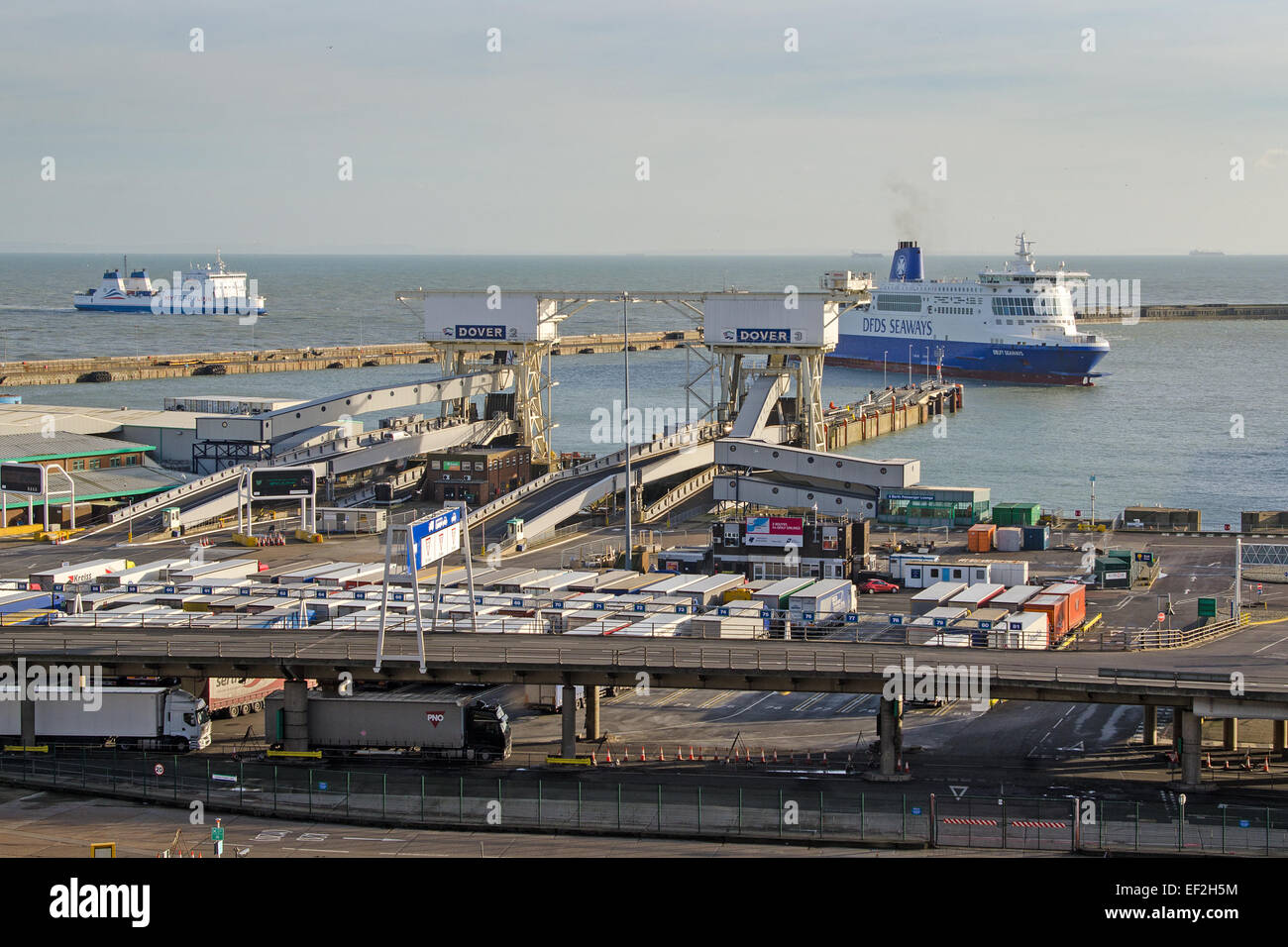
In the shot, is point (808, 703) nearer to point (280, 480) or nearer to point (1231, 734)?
point (1231, 734)

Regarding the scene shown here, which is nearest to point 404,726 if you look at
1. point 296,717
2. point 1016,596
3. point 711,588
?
point 296,717

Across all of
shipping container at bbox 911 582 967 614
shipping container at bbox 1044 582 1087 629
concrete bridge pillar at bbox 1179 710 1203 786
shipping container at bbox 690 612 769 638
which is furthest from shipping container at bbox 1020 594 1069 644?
concrete bridge pillar at bbox 1179 710 1203 786

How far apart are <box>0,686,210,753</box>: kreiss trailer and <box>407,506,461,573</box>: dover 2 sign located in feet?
21.4

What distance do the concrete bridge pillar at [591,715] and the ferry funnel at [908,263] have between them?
12980cm

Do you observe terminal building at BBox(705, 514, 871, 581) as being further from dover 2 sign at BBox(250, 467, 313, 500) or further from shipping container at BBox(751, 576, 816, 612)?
dover 2 sign at BBox(250, 467, 313, 500)

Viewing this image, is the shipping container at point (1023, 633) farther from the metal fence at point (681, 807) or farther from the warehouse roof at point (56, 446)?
the warehouse roof at point (56, 446)

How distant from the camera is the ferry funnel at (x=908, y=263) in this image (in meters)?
167

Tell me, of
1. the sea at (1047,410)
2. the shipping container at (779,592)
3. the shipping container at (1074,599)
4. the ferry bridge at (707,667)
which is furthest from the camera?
the sea at (1047,410)

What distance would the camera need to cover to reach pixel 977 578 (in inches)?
2237

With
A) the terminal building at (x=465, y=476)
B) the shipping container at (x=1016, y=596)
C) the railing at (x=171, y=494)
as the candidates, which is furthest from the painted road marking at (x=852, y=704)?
the railing at (x=171, y=494)

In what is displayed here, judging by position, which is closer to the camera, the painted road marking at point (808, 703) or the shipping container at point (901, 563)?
the painted road marking at point (808, 703)

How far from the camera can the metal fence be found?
32.4 m

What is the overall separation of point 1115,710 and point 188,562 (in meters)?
32.0

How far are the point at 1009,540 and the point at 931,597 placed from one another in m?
16.1
